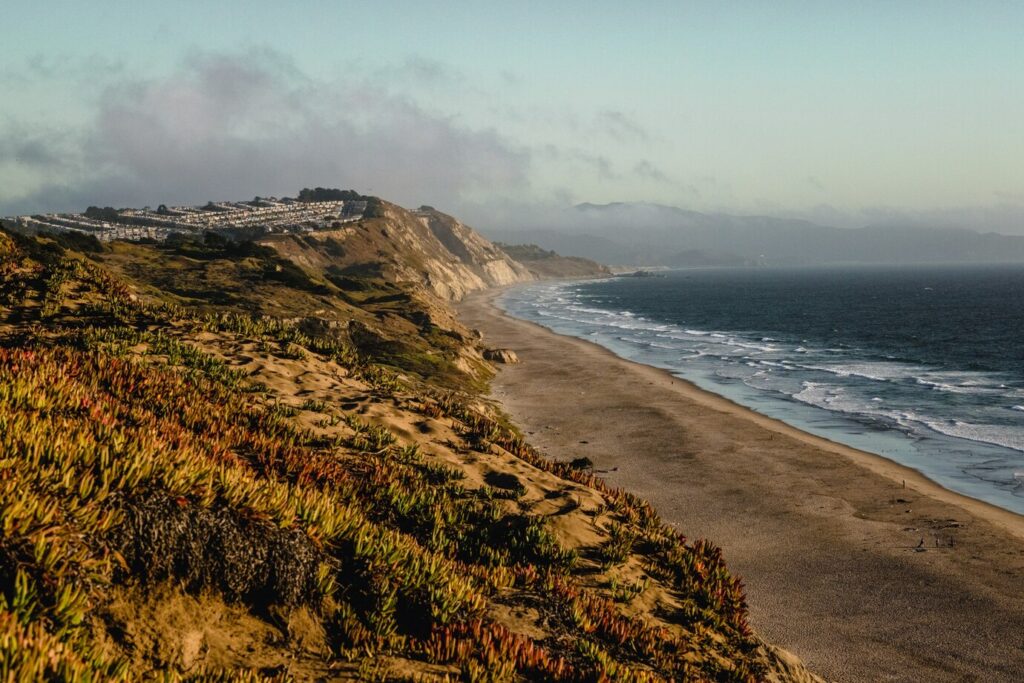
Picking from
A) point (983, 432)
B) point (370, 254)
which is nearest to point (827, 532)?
point (983, 432)

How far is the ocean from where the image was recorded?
36688 mm

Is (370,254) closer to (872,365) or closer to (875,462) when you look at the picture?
(872,365)

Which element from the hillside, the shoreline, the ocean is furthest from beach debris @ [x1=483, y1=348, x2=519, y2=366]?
the hillside

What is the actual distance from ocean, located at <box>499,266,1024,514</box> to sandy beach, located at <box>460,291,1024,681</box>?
3834 mm

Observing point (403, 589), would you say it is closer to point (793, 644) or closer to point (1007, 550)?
point (793, 644)

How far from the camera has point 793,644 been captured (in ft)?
53.6

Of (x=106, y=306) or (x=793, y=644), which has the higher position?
(x=106, y=306)

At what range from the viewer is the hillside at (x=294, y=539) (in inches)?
252

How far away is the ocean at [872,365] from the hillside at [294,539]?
23.9 m

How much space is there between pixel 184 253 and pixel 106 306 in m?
47.2

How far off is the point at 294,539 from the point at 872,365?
70.0 m

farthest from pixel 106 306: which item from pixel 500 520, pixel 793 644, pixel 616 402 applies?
pixel 616 402

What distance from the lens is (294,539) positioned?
26.1 feet

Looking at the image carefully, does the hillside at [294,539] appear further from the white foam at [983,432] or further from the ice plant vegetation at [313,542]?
the white foam at [983,432]
